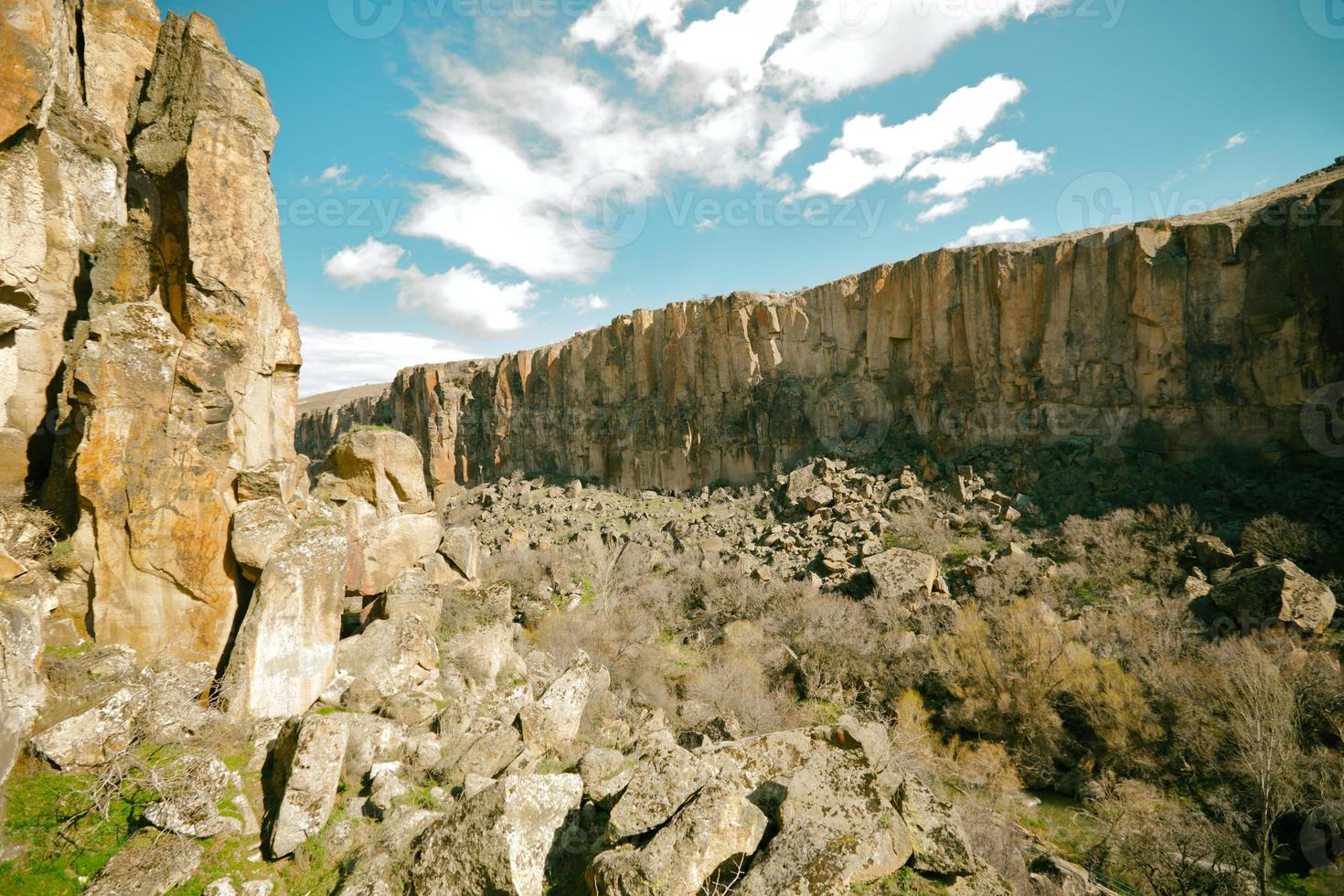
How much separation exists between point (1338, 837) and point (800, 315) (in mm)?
26529

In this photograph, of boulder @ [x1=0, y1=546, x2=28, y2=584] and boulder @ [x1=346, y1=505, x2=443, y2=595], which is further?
boulder @ [x1=346, y1=505, x2=443, y2=595]

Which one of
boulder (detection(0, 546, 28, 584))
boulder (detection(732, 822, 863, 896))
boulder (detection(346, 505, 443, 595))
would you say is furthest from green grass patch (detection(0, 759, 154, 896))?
boulder (detection(732, 822, 863, 896))

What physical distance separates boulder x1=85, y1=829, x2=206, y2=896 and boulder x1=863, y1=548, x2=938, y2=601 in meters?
17.4

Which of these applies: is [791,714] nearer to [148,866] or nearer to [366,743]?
[366,743]

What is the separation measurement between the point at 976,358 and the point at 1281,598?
1527cm

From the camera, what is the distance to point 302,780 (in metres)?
5.65

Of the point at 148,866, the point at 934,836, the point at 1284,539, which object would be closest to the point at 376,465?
the point at 148,866

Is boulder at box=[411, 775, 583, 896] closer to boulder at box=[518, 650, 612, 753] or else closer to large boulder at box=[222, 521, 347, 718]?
boulder at box=[518, 650, 612, 753]

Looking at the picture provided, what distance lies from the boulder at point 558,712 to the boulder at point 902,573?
12488mm

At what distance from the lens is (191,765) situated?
5188 millimetres

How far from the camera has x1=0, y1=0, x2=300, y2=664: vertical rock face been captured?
247 inches

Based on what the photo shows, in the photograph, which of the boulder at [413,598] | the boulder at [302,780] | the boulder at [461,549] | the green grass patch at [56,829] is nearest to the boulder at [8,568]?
the green grass patch at [56,829]

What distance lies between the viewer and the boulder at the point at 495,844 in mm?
4562

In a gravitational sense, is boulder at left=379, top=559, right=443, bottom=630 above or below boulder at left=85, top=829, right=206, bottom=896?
above
